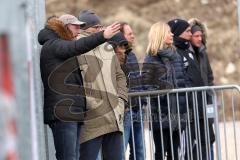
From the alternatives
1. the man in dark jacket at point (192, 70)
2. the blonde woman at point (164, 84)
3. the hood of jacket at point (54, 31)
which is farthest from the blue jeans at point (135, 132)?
the hood of jacket at point (54, 31)

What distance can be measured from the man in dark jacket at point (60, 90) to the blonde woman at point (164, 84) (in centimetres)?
166

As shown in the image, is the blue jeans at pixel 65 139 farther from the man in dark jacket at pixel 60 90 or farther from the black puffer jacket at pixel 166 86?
the black puffer jacket at pixel 166 86

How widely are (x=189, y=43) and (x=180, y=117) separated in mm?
990

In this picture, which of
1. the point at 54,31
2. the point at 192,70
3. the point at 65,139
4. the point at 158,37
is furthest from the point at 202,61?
the point at 65,139

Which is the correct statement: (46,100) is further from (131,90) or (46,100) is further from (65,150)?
(131,90)

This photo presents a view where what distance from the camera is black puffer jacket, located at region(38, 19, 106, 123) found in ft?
19.9

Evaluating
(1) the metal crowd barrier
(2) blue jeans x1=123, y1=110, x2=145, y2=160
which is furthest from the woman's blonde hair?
(2) blue jeans x1=123, y1=110, x2=145, y2=160

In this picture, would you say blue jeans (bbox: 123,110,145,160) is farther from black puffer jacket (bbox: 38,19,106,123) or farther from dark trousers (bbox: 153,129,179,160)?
black puffer jacket (bbox: 38,19,106,123)

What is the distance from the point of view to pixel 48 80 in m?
6.14

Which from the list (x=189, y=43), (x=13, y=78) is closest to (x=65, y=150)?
(x=189, y=43)

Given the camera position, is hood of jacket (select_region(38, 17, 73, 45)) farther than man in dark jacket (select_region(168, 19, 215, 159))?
No

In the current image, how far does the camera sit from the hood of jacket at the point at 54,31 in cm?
622

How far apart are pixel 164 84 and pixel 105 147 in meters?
1.39

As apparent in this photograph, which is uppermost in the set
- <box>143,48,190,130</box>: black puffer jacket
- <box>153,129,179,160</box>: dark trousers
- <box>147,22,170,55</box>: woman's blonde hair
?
<box>147,22,170,55</box>: woman's blonde hair
